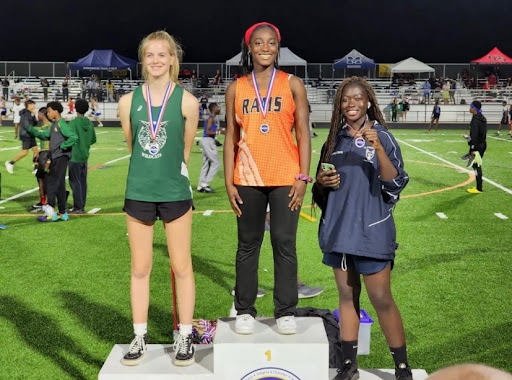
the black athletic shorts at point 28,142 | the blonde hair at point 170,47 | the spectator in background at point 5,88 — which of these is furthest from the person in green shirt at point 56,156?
the spectator in background at point 5,88

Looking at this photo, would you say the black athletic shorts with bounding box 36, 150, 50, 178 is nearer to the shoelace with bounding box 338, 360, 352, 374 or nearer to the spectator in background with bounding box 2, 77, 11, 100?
the shoelace with bounding box 338, 360, 352, 374

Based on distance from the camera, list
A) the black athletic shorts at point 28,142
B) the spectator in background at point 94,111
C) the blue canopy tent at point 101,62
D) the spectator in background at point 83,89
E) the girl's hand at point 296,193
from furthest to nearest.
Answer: the blue canopy tent at point 101,62, the spectator in background at point 83,89, the spectator in background at point 94,111, the black athletic shorts at point 28,142, the girl's hand at point 296,193

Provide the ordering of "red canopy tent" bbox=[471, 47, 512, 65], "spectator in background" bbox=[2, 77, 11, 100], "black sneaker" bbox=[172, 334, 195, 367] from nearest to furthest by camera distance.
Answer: "black sneaker" bbox=[172, 334, 195, 367], "spectator in background" bbox=[2, 77, 11, 100], "red canopy tent" bbox=[471, 47, 512, 65]

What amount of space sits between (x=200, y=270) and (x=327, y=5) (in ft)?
166

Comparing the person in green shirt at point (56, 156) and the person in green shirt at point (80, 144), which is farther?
the person in green shirt at point (80, 144)

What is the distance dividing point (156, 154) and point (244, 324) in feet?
3.99

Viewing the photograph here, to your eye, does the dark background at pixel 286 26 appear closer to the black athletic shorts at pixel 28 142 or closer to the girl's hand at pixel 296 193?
the black athletic shorts at pixel 28 142

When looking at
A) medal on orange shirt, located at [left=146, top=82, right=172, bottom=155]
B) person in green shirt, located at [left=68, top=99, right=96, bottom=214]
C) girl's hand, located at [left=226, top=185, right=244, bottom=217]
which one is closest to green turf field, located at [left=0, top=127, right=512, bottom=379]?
person in green shirt, located at [left=68, top=99, right=96, bottom=214]

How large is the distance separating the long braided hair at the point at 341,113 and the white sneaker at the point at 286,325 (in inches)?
41.2

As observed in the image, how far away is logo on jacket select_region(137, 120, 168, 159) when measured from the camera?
14.5 feet

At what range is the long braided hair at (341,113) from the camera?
4.54 m

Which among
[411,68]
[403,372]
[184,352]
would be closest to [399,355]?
[403,372]

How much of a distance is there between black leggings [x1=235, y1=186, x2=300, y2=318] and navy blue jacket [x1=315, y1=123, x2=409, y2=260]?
1.06 ft

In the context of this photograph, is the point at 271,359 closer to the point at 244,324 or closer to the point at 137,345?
the point at 244,324
